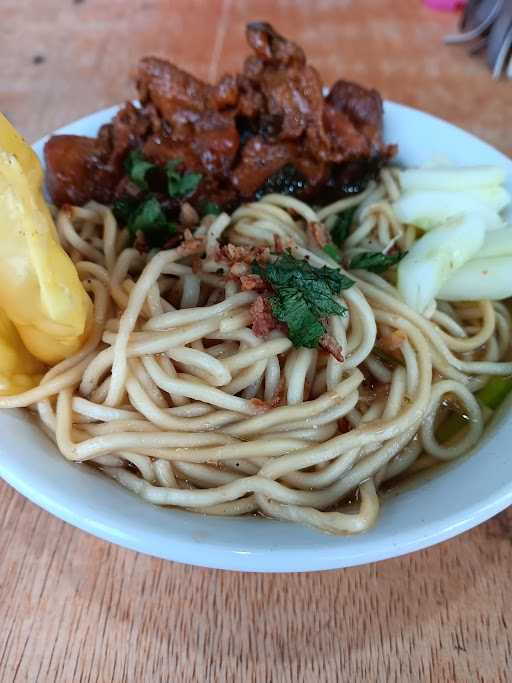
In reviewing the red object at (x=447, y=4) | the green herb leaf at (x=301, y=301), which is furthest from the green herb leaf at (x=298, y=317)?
the red object at (x=447, y=4)

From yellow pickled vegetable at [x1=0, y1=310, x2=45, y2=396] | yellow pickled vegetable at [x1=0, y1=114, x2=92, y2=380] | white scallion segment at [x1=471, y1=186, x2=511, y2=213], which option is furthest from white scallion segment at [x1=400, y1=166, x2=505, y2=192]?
yellow pickled vegetable at [x1=0, y1=310, x2=45, y2=396]

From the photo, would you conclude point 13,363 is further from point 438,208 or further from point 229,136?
point 438,208

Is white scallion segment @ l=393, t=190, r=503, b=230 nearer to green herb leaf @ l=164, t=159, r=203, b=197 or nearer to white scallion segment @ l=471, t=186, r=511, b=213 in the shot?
white scallion segment @ l=471, t=186, r=511, b=213

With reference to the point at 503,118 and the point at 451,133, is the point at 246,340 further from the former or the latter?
the point at 503,118

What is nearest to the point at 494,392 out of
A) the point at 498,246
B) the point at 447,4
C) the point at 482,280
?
the point at 482,280

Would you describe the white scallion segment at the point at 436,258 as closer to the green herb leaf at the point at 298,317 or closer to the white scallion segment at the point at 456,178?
the white scallion segment at the point at 456,178
